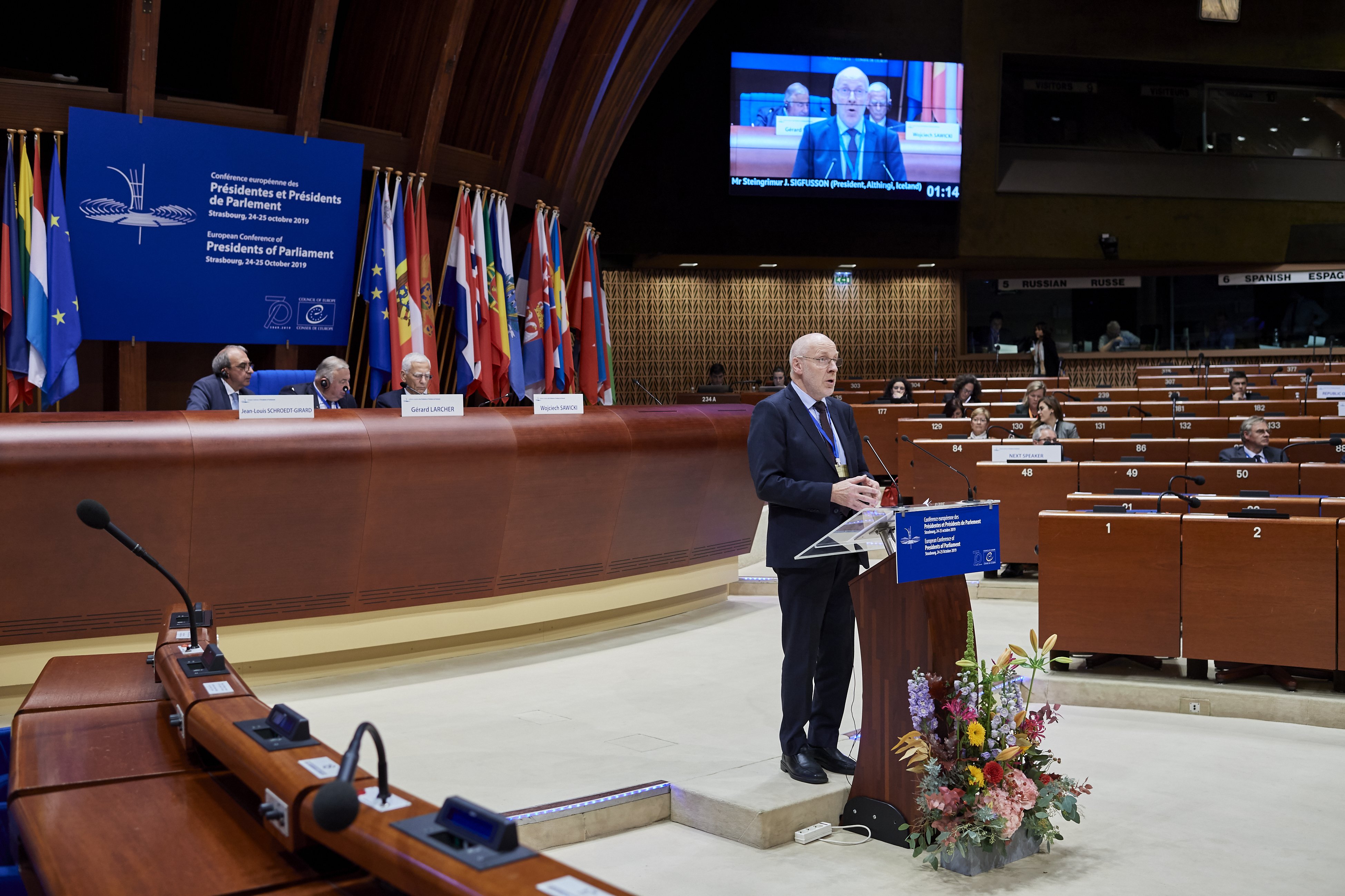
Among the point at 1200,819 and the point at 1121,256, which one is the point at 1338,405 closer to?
the point at 1121,256

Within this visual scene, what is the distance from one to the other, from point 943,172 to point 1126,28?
12.5ft

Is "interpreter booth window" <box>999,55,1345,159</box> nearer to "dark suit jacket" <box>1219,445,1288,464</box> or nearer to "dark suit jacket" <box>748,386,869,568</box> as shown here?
"dark suit jacket" <box>1219,445,1288,464</box>

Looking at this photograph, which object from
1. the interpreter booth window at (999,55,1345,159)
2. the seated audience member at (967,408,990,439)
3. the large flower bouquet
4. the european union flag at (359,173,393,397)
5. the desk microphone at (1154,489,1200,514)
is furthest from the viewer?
the interpreter booth window at (999,55,1345,159)

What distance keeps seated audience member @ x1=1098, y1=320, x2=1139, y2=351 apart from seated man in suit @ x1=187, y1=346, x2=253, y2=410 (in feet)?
49.9

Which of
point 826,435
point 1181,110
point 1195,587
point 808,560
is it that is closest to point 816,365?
point 826,435

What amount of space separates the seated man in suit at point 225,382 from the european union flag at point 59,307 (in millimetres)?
1233

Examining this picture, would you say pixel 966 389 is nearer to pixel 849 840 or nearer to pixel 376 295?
pixel 376 295

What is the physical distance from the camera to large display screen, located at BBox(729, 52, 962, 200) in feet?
48.4

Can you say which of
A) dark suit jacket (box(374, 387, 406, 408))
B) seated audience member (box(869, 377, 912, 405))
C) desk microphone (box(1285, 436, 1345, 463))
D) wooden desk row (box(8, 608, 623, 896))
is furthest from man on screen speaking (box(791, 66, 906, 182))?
wooden desk row (box(8, 608, 623, 896))

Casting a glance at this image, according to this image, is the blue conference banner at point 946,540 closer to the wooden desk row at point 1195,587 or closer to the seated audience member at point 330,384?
the wooden desk row at point 1195,587

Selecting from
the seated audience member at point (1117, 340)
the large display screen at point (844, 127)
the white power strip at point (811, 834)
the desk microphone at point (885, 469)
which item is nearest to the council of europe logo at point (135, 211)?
the desk microphone at point (885, 469)

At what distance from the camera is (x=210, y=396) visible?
17.9ft

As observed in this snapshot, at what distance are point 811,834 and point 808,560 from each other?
838mm

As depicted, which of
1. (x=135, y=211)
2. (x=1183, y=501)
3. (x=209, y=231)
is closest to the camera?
(x=1183, y=501)
